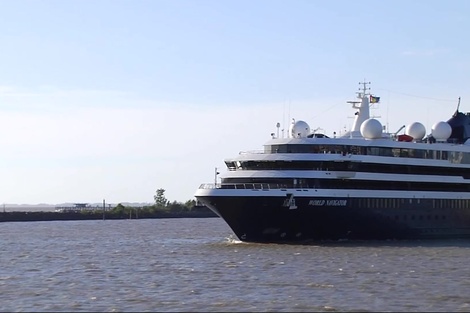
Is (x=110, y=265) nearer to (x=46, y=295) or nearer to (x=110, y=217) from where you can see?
(x=46, y=295)

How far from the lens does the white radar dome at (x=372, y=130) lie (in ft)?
221

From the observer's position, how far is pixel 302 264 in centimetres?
4722

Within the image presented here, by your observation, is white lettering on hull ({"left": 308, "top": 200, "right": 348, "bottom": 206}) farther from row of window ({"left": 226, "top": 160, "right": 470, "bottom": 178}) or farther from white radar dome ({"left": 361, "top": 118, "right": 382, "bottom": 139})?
white radar dome ({"left": 361, "top": 118, "right": 382, "bottom": 139})

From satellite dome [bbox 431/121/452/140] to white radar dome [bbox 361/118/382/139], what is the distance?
874 centimetres

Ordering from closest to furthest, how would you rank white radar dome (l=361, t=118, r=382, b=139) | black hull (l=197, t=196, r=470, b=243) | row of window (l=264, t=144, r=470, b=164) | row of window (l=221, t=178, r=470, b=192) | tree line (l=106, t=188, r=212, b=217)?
black hull (l=197, t=196, r=470, b=243)
row of window (l=221, t=178, r=470, b=192)
row of window (l=264, t=144, r=470, b=164)
white radar dome (l=361, t=118, r=382, b=139)
tree line (l=106, t=188, r=212, b=217)

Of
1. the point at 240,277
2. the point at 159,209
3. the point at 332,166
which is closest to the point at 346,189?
the point at 332,166

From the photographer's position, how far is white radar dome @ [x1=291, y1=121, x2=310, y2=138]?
6850 centimetres

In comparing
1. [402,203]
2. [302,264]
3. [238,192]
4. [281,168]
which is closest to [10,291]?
[302,264]

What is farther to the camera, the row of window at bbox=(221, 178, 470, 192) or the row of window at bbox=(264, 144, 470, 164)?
the row of window at bbox=(264, 144, 470, 164)

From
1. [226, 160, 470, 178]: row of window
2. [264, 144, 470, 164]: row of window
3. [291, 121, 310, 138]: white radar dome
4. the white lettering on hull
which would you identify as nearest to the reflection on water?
the white lettering on hull

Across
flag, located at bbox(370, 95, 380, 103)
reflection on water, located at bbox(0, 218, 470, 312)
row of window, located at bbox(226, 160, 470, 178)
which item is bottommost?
reflection on water, located at bbox(0, 218, 470, 312)

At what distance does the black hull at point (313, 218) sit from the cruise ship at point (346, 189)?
0.07 m

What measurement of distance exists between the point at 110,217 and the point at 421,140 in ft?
262

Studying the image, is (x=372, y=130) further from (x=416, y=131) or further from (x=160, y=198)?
(x=160, y=198)
